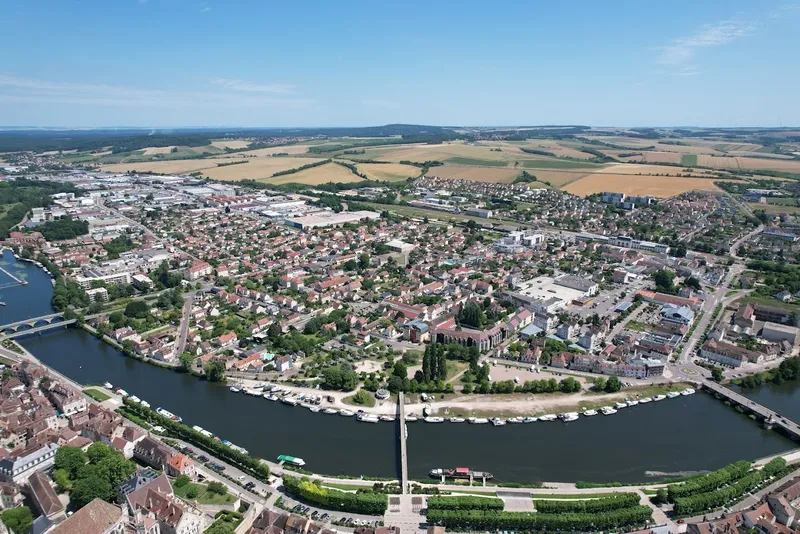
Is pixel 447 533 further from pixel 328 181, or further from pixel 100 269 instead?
pixel 328 181

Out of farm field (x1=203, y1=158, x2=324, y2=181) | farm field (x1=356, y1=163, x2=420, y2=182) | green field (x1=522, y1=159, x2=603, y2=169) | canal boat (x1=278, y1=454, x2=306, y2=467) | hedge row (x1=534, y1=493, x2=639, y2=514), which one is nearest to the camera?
hedge row (x1=534, y1=493, x2=639, y2=514)

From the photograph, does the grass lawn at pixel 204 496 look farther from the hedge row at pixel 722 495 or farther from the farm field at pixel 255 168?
the farm field at pixel 255 168

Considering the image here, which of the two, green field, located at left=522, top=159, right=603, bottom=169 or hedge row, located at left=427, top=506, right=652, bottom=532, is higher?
green field, located at left=522, top=159, right=603, bottom=169

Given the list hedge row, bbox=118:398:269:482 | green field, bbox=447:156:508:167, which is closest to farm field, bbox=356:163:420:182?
green field, bbox=447:156:508:167

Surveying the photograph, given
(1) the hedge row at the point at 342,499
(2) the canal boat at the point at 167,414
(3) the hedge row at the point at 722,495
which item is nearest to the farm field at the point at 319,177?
(2) the canal boat at the point at 167,414

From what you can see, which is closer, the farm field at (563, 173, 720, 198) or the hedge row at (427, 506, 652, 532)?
the hedge row at (427, 506, 652, 532)

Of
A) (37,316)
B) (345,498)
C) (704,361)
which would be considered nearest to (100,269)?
(37,316)

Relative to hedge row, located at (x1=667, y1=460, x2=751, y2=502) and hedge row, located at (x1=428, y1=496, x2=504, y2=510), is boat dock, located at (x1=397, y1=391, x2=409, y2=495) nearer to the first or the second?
hedge row, located at (x1=428, y1=496, x2=504, y2=510)
